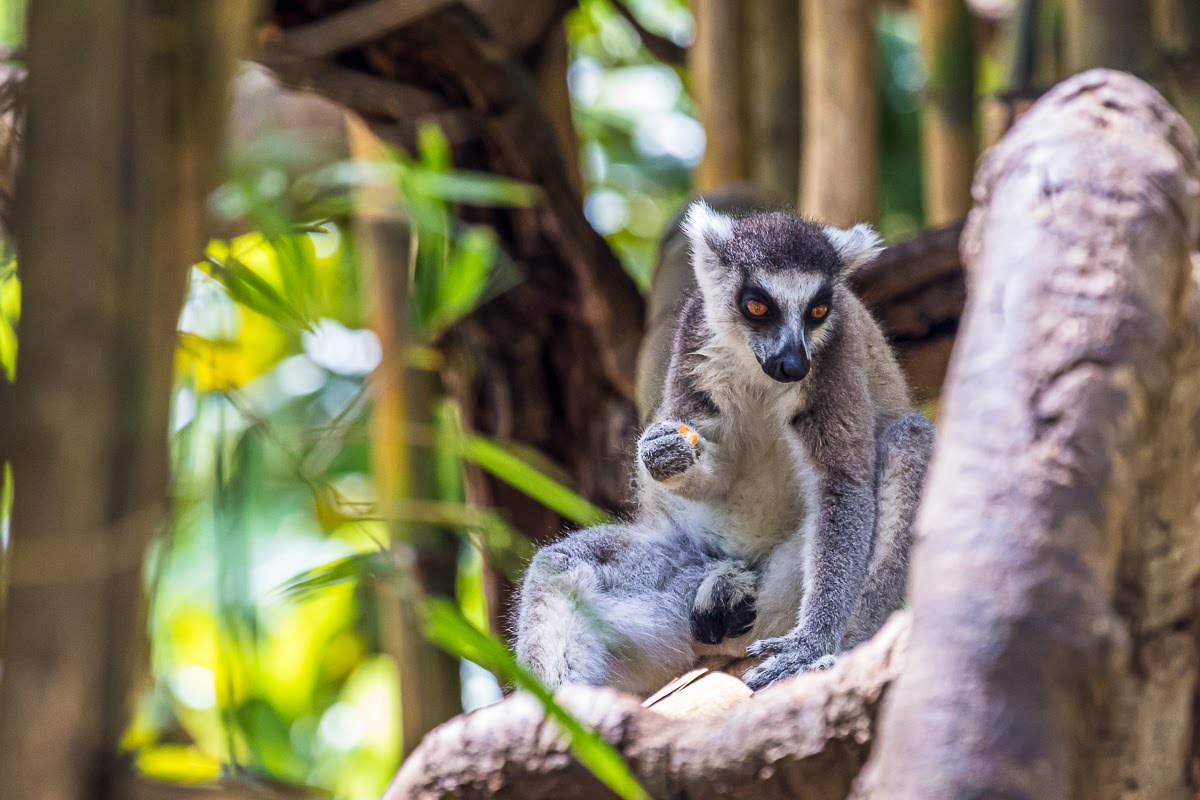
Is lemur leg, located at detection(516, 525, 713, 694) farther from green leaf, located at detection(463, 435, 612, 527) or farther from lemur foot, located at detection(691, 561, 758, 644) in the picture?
green leaf, located at detection(463, 435, 612, 527)

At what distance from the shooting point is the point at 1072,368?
4.54ft

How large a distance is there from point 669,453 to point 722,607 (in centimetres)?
39

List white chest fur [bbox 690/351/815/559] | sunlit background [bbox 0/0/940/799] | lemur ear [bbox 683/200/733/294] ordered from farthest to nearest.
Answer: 1. lemur ear [bbox 683/200/733/294]
2. white chest fur [bbox 690/351/815/559]
3. sunlit background [bbox 0/0/940/799]

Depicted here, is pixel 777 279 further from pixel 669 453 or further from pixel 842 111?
pixel 842 111

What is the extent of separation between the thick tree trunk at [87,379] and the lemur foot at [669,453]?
7.10 ft

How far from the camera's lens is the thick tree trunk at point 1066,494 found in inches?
47.9

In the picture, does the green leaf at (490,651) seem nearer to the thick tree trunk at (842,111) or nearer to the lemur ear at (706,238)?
the lemur ear at (706,238)

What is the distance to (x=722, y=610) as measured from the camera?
3051 mm

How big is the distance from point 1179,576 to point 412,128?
327cm

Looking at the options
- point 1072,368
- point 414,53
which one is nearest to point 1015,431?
point 1072,368

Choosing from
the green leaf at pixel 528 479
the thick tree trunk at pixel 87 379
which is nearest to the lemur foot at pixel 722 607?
the green leaf at pixel 528 479

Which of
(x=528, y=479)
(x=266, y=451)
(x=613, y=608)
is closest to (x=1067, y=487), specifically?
(x=528, y=479)

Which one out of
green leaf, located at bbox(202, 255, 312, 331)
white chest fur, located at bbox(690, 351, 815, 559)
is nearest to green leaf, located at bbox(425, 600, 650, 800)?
green leaf, located at bbox(202, 255, 312, 331)

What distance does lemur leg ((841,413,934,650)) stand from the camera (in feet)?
9.23
